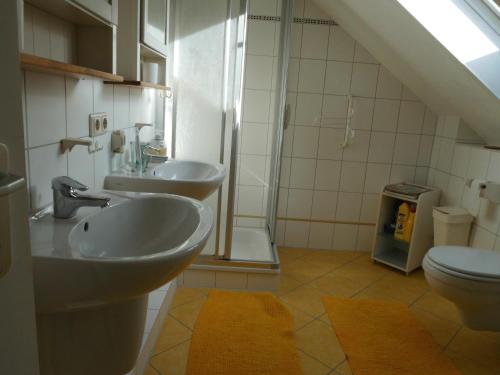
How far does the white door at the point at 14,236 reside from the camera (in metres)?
0.42

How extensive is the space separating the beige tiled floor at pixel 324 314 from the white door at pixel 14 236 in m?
1.25

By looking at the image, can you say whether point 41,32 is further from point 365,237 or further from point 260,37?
point 365,237

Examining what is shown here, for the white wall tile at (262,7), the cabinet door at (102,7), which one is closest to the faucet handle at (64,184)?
→ the cabinet door at (102,7)

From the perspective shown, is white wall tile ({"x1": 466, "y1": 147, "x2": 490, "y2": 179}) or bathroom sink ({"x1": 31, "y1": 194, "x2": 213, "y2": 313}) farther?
white wall tile ({"x1": 466, "y1": 147, "x2": 490, "y2": 179})

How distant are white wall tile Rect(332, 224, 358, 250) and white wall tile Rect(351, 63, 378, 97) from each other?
1.07 metres

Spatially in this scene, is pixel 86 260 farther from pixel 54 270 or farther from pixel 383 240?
pixel 383 240

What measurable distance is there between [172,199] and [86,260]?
513 millimetres

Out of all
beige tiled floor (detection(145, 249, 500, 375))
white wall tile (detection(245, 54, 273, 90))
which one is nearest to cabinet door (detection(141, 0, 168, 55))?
white wall tile (detection(245, 54, 273, 90))

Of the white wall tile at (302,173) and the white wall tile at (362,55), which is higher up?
the white wall tile at (362,55)

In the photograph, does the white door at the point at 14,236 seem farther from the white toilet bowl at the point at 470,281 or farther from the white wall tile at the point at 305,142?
the white wall tile at the point at 305,142

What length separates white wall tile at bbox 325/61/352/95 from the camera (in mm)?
2791

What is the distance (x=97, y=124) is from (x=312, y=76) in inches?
73.6

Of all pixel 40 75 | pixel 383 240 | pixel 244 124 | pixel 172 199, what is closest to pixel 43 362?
pixel 172 199

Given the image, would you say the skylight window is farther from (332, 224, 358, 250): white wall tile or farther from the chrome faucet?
the chrome faucet
